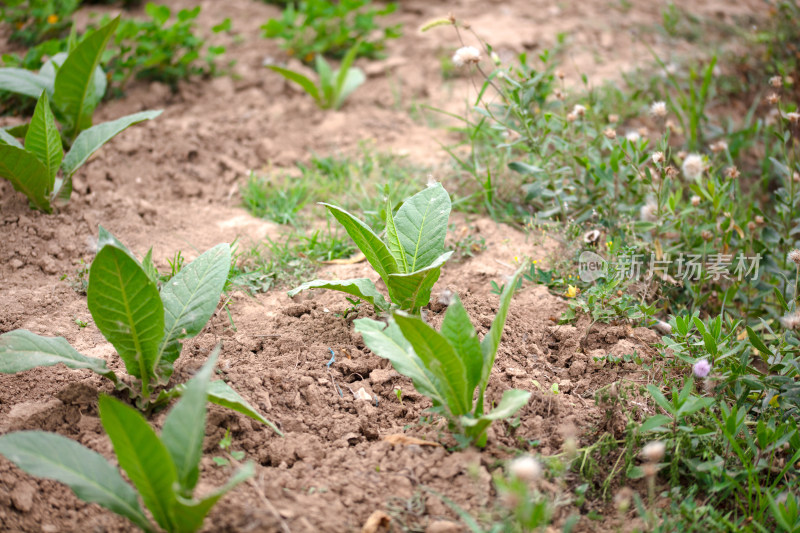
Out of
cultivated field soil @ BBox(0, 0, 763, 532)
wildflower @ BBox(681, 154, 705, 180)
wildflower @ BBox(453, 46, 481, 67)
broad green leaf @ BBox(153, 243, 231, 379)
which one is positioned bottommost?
cultivated field soil @ BBox(0, 0, 763, 532)

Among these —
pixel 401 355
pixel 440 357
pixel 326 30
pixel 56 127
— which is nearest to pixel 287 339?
pixel 401 355

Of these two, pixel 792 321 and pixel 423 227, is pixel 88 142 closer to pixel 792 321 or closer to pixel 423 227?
pixel 423 227

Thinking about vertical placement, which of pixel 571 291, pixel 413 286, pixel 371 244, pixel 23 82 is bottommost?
pixel 571 291

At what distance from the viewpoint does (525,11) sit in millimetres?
4742

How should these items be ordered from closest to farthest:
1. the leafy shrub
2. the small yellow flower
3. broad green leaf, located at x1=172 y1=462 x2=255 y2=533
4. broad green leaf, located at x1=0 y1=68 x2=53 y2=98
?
broad green leaf, located at x1=172 y1=462 x2=255 y2=533 → the small yellow flower → broad green leaf, located at x1=0 y1=68 x2=53 y2=98 → the leafy shrub

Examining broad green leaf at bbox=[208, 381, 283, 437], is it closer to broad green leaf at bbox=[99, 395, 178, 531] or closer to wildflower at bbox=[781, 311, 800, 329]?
broad green leaf at bbox=[99, 395, 178, 531]

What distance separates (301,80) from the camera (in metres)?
3.67

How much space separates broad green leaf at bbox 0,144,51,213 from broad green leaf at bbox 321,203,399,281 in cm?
134

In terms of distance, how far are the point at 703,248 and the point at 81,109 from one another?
286 cm

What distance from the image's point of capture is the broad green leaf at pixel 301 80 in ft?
11.8

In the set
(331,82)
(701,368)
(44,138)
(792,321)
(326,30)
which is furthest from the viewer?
(326,30)

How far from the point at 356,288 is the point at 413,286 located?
0.62 ft

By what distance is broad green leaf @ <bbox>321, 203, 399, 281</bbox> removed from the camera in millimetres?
2031

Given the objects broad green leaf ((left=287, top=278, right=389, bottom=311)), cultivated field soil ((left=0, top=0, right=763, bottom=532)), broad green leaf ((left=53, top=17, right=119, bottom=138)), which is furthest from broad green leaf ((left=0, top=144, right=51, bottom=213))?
broad green leaf ((left=287, top=278, right=389, bottom=311))
